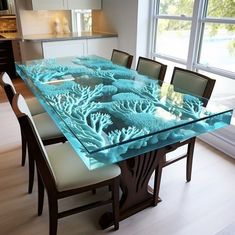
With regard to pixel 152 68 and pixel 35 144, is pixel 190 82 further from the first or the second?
pixel 35 144

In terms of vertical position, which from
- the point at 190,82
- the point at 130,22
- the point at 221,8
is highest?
the point at 221,8

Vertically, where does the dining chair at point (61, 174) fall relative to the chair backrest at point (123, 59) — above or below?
below

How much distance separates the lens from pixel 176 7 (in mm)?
3141

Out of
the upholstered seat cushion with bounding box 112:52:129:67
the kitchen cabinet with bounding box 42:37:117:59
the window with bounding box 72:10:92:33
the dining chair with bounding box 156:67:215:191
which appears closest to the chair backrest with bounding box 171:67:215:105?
the dining chair with bounding box 156:67:215:191

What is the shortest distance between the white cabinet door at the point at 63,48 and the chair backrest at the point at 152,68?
160 cm

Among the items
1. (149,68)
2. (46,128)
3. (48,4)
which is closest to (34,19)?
(48,4)

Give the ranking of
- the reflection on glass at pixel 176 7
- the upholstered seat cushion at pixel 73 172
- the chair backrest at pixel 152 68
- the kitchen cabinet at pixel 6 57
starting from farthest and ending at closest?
the kitchen cabinet at pixel 6 57
the reflection on glass at pixel 176 7
the chair backrest at pixel 152 68
the upholstered seat cushion at pixel 73 172

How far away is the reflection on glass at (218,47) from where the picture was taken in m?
2.51

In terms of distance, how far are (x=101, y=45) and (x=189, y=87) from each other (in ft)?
7.81

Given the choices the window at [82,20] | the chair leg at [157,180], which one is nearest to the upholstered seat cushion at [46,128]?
the chair leg at [157,180]

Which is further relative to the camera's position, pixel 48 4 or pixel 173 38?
pixel 48 4

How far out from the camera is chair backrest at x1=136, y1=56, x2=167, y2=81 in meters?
2.36

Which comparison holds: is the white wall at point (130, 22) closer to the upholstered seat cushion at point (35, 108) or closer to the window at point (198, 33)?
the window at point (198, 33)

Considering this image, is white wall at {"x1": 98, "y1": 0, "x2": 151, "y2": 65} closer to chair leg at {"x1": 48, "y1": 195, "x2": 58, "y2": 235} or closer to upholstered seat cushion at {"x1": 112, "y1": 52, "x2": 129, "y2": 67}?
upholstered seat cushion at {"x1": 112, "y1": 52, "x2": 129, "y2": 67}
